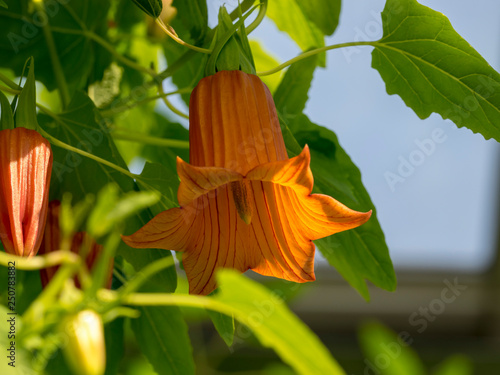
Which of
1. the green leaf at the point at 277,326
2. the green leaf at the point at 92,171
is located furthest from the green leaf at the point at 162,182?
the green leaf at the point at 277,326

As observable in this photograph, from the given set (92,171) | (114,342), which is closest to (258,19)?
(92,171)

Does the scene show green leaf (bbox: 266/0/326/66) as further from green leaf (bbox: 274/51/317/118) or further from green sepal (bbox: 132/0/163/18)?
green sepal (bbox: 132/0/163/18)

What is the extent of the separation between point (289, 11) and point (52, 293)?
377mm

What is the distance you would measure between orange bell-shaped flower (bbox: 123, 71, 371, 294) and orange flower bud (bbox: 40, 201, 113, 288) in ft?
0.18

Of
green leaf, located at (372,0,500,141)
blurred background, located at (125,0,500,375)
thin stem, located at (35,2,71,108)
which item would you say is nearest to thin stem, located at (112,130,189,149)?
thin stem, located at (35,2,71,108)

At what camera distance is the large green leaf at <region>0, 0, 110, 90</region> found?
43 centimetres

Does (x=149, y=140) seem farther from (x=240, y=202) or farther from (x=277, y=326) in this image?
(x=277, y=326)

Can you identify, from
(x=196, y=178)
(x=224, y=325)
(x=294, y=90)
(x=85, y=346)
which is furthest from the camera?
(x=294, y=90)

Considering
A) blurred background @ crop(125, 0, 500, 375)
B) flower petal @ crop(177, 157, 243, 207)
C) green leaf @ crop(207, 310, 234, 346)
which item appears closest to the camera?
flower petal @ crop(177, 157, 243, 207)

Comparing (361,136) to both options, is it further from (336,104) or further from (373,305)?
(373,305)

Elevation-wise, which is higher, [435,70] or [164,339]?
[435,70]

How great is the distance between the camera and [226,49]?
33cm

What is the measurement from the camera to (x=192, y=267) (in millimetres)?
338

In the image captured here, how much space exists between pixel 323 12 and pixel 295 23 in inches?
2.2
